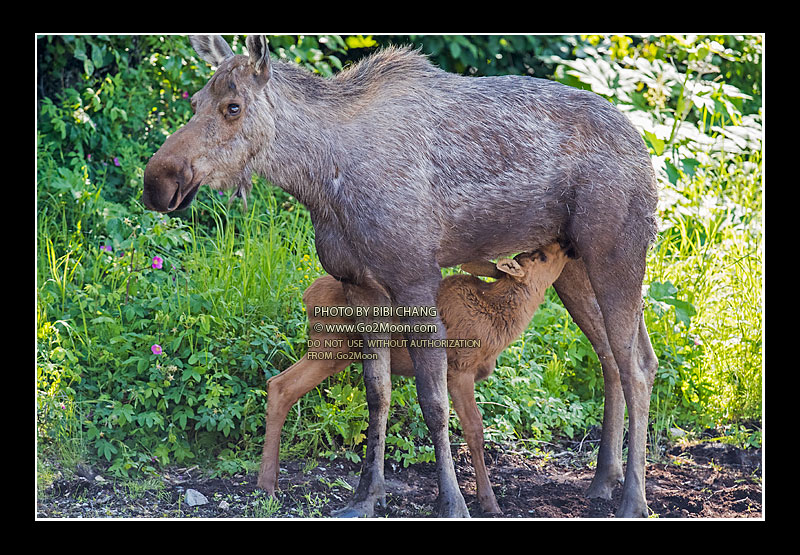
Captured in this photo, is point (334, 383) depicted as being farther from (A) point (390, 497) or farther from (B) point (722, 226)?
(B) point (722, 226)

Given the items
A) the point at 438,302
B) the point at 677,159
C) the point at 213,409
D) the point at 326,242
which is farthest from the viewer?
the point at 677,159

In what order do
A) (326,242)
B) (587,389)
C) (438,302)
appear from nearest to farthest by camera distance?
(326,242) → (438,302) → (587,389)

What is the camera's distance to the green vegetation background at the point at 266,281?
6.77 m

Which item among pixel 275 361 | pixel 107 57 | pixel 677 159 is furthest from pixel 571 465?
pixel 107 57

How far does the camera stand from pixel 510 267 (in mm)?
6215

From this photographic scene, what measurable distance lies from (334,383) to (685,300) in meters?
2.94

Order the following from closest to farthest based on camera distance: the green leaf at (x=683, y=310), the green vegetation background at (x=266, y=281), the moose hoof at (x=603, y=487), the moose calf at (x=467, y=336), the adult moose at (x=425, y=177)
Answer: the adult moose at (x=425, y=177), the moose calf at (x=467, y=336), the moose hoof at (x=603, y=487), the green vegetation background at (x=266, y=281), the green leaf at (x=683, y=310)

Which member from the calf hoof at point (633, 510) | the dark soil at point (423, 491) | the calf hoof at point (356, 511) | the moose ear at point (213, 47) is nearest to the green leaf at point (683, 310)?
the dark soil at point (423, 491)

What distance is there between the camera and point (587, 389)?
7.89 metres

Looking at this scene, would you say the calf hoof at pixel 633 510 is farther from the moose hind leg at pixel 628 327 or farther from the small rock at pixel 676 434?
the small rock at pixel 676 434

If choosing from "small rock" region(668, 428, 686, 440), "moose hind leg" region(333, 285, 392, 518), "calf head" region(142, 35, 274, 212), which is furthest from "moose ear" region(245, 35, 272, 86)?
Answer: "small rock" region(668, 428, 686, 440)

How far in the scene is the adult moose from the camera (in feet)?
18.2

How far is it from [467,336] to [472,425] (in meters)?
0.54

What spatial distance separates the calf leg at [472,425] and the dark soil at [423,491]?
0.10 meters
